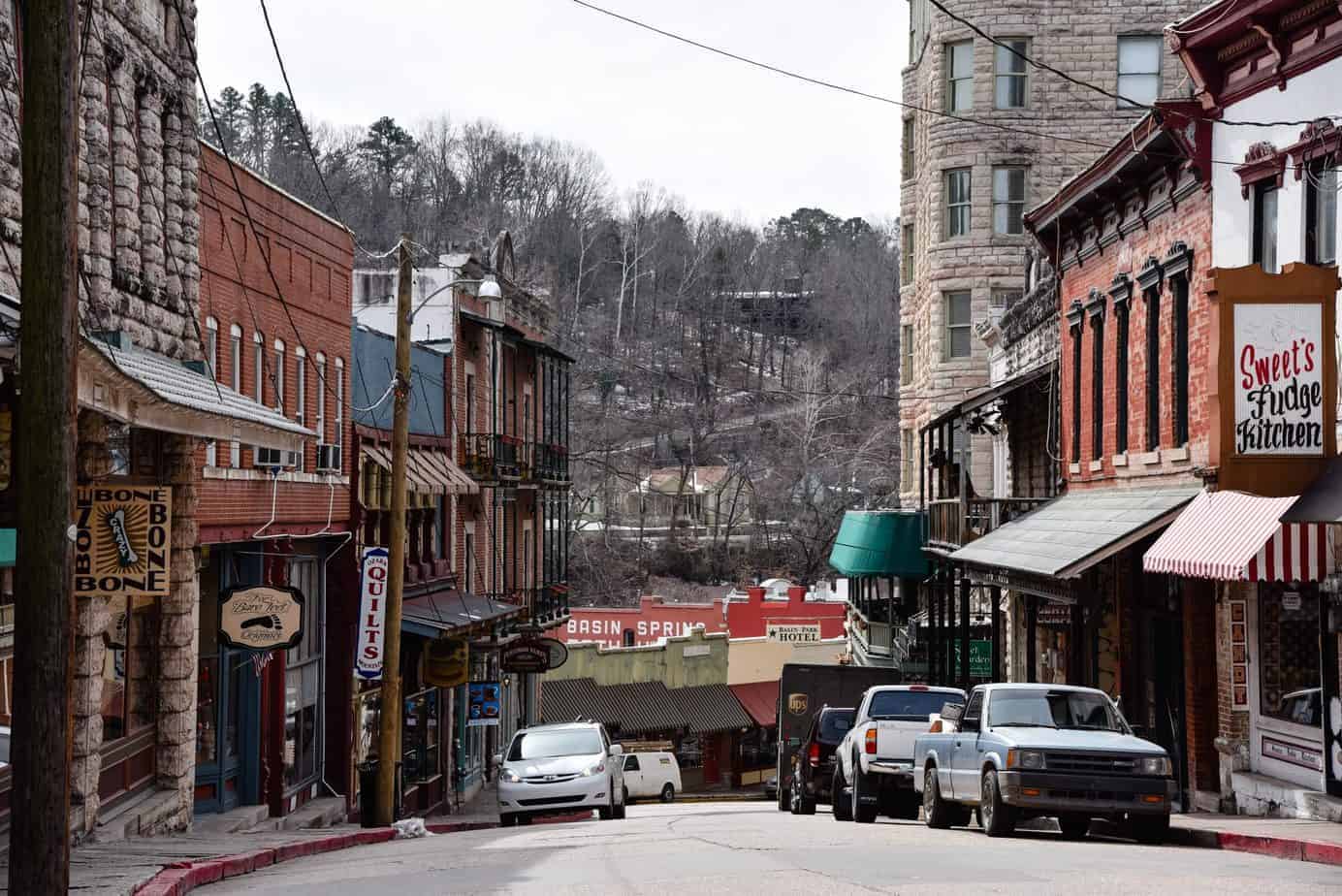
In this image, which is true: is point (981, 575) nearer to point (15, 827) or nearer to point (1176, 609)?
point (1176, 609)

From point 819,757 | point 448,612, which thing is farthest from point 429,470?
point 819,757

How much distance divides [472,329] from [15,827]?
3185 cm

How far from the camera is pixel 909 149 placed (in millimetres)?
46594

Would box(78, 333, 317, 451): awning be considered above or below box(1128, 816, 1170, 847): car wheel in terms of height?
above

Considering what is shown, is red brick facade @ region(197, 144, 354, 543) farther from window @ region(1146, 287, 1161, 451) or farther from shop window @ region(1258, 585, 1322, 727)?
shop window @ region(1258, 585, 1322, 727)

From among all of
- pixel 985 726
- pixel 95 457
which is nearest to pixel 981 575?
pixel 985 726

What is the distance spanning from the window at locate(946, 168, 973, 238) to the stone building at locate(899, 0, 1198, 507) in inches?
0.9

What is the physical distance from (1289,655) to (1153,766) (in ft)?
14.4

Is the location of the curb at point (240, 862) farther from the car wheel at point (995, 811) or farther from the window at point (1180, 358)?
the window at point (1180, 358)

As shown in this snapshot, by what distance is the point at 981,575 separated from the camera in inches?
1096

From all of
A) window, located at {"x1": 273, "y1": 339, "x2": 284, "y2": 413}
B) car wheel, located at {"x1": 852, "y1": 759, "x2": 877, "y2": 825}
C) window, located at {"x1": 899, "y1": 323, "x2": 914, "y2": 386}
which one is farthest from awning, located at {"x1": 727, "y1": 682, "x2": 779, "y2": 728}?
car wheel, located at {"x1": 852, "y1": 759, "x2": 877, "y2": 825}

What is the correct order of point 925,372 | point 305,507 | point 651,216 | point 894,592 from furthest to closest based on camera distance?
point 651,216 → point 894,592 → point 925,372 → point 305,507

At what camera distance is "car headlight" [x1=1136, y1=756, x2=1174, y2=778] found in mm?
16328

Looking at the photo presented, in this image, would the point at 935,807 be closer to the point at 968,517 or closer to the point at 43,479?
the point at 43,479
